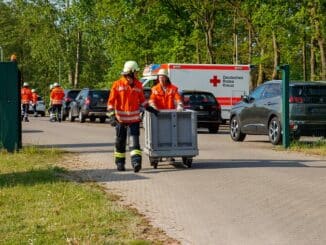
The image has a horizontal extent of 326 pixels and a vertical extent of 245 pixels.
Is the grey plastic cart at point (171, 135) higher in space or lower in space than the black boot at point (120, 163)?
higher

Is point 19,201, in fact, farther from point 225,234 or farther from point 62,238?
point 225,234

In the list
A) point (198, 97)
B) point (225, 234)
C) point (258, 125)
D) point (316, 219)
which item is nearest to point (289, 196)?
point (316, 219)

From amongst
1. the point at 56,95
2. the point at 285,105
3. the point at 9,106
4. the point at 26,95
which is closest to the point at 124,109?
the point at 9,106

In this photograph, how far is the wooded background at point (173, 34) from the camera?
3459 centimetres

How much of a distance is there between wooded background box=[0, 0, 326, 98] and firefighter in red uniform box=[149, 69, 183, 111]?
19503 mm

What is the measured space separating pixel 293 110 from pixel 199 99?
882cm

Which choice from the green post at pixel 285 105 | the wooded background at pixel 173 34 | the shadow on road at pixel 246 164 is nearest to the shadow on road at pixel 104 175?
the shadow on road at pixel 246 164

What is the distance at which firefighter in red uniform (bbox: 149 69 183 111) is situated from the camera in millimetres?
13961

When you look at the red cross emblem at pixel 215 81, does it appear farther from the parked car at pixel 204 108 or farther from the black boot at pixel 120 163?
the black boot at pixel 120 163

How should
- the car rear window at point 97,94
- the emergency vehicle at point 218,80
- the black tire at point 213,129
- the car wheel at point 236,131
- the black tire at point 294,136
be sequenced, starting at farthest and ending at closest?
the car rear window at point 97,94 < the emergency vehicle at point 218,80 < the black tire at point 213,129 < the car wheel at point 236,131 < the black tire at point 294,136

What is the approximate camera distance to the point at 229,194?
1030cm

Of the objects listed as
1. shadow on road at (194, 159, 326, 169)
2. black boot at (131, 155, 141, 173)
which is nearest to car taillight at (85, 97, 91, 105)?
shadow on road at (194, 159, 326, 169)

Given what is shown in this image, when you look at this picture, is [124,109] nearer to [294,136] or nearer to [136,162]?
[136,162]

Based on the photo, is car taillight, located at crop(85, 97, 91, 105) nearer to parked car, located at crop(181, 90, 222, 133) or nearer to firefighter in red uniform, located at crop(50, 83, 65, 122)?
firefighter in red uniform, located at crop(50, 83, 65, 122)
